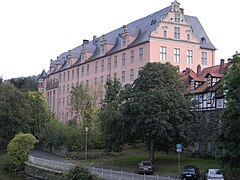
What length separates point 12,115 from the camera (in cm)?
6956

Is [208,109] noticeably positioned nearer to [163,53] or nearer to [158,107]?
[158,107]

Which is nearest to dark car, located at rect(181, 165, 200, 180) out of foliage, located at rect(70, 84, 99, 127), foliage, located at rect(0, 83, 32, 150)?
foliage, located at rect(70, 84, 99, 127)

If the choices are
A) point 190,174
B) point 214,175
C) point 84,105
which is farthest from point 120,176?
point 84,105

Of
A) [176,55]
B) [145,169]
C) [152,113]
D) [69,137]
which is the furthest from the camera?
[176,55]

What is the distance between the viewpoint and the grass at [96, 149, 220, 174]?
45.9 meters

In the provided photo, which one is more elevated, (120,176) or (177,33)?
(177,33)

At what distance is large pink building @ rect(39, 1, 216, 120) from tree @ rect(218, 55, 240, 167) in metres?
33.9

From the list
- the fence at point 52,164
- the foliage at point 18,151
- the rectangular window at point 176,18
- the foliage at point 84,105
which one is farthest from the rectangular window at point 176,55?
the fence at point 52,164

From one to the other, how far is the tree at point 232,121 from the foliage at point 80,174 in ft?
37.2

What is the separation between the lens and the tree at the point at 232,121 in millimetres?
34156

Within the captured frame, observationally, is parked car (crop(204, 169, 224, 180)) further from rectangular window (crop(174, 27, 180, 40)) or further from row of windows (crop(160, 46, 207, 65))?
rectangular window (crop(174, 27, 180, 40))

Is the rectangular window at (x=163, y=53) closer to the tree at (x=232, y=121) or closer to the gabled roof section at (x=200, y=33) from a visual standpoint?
the gabled roof section at (x=200, y=33)

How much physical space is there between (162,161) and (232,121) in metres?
18.2

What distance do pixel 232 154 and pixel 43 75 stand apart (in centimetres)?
9684
